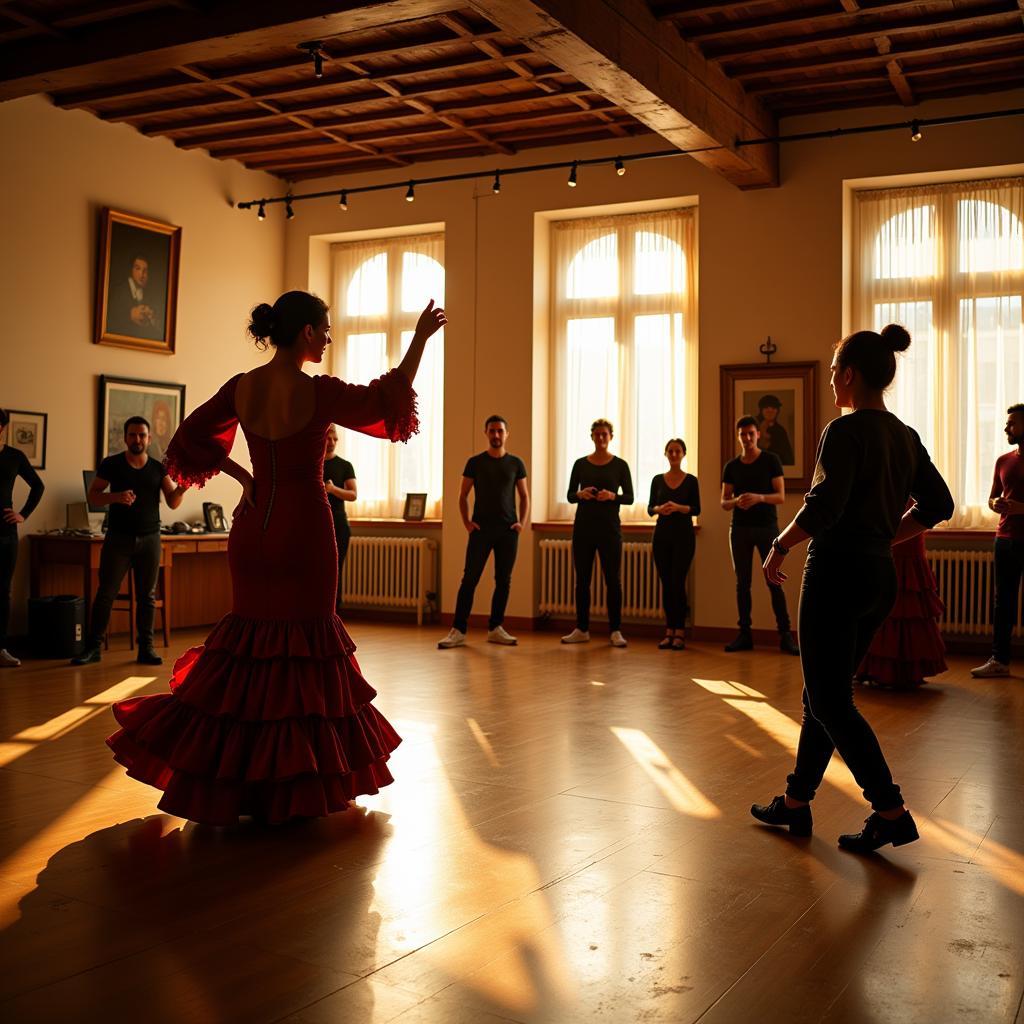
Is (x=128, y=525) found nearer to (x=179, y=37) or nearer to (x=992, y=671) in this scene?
(x=179, y=37)

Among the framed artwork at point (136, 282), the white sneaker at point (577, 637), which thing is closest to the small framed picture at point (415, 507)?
the white sneaker at point (577, 637)

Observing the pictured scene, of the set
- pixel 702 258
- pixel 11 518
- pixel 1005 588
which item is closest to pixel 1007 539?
pixel 1005 588

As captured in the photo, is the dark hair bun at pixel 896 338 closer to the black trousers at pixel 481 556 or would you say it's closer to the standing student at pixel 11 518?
the black trousers at pixel 481 556

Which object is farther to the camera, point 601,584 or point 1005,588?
point 601,584

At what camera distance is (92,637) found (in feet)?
25.1

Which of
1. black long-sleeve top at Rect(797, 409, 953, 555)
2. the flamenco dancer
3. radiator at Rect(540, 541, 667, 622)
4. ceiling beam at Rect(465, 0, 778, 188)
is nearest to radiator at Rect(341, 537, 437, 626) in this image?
radiator at Rect(540, 541, 667, 622)

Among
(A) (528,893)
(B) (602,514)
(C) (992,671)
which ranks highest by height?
(B) (602,514)

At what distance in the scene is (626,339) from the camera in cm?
1012

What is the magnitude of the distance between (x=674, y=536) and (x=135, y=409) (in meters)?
4.53

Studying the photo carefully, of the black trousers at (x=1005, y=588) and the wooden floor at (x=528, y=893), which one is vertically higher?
the black trousers at (x=1005, y=588)

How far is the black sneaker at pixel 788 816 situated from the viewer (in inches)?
143

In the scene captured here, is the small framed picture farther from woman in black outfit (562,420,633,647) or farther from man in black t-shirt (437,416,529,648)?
woman in black outfit (562,420,633,647)

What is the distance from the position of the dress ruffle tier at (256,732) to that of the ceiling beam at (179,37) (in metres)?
3.83

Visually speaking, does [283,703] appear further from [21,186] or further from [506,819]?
[21,186]
